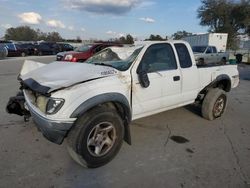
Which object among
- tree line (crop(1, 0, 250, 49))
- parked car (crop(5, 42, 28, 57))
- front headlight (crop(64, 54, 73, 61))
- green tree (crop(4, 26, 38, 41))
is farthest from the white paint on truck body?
green tree (crop(4, 26, 38, 41))

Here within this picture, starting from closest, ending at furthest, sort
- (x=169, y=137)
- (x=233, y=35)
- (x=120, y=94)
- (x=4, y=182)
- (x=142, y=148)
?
(x=4, y=182)
(x=120, y=94)
(x=142, y=148)
(x=169, y=137)
(x=233, y=35)

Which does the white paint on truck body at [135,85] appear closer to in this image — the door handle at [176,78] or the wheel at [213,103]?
the door handle at [176,78]

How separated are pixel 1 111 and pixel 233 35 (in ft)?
146

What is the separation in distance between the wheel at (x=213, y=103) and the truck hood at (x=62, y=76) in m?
2.74

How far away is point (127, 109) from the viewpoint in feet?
13.7

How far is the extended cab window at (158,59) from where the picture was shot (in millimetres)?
4556

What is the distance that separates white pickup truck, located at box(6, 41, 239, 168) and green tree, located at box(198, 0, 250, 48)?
42341 millimetres

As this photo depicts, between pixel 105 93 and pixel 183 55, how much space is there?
2223mm

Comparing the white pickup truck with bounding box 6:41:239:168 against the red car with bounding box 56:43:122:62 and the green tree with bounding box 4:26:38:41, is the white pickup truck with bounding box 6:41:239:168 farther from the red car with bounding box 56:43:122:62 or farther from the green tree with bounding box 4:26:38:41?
the green tree with bounding box 4:26:38:41

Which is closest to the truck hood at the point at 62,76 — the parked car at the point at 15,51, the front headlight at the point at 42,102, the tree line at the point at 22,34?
the front headlight at the point at 42,102

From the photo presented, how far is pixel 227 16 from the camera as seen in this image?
45.3m

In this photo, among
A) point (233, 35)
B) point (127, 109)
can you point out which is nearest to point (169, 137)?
point (127, 109)

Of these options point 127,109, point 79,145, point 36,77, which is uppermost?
point 36,77

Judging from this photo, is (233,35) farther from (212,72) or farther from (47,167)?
(47,167)
